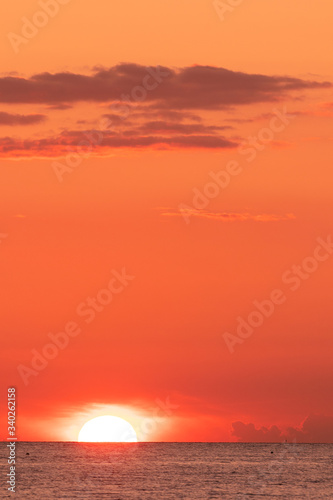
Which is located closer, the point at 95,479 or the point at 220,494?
the point at 220,494

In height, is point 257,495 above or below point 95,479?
below

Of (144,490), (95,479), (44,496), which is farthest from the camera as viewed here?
(95,479)

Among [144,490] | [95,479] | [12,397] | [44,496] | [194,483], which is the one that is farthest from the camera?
[95,479]

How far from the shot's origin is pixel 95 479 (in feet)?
612

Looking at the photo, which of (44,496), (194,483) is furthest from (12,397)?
(194,483)

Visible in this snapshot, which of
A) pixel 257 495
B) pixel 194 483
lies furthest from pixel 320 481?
pixel 257 495

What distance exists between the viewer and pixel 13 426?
9869 centimetres

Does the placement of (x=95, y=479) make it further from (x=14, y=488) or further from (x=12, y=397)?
(x=12, y=397)

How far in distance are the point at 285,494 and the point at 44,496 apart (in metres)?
38.4

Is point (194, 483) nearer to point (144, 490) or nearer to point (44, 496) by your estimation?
point (144, 490)

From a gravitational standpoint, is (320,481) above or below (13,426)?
above

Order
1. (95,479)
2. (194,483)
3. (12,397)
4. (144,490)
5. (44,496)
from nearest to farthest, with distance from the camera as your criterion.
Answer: (12,397), (44,496), (144,490), (194,483), (95,479)

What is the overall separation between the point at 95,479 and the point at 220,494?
134 ft

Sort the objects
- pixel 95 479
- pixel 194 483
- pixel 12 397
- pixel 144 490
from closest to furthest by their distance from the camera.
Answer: pixel 12 397 < pixel 144 490 < pixel 194 483 < pixel 95 479
